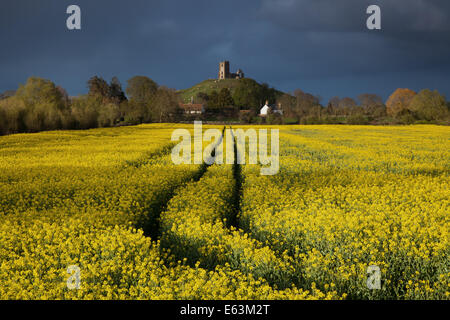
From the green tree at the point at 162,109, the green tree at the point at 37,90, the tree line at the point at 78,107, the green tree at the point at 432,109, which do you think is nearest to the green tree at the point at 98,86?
the tree line at the point at 78,107

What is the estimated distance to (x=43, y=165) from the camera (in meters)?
15.4

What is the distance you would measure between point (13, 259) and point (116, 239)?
5.85ft

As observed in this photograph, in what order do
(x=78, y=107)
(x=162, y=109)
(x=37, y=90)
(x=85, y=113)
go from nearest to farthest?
(x=85, y=113) < (x=78, y=107) < (x=37, y=90) < (x=162, y=109)

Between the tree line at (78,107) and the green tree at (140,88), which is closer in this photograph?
the tree line at (78,107)

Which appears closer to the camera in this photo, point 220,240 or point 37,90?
point 220,240

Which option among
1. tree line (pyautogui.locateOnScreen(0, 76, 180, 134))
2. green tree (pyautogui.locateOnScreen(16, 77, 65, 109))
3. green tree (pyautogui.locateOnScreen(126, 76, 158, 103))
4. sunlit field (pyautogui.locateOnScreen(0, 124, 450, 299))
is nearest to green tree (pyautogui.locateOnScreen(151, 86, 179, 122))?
tree line (pyautogui.locateOnScreen(0, 76, 180, 134))

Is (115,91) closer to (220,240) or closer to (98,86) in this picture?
(98,86)

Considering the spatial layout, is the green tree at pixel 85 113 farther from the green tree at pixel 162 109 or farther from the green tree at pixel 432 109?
the green tree at pixel 432 109

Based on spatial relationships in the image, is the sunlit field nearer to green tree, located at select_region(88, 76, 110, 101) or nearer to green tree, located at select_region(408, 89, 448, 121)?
green tree, located at select_region(408, 89, 448, 121)

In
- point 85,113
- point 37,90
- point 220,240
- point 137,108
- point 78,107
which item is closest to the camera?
point 220,240

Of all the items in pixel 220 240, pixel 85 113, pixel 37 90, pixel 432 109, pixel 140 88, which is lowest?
pixel 220 240

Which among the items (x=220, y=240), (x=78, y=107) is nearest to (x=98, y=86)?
(x=78, y=107)

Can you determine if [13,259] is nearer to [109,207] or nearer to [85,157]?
[109,207]
